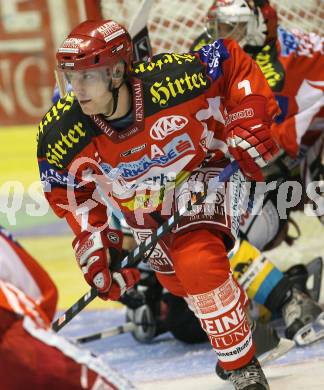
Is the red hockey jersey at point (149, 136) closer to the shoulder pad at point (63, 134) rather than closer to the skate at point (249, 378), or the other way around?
the shoulder pad at point (63, 134)

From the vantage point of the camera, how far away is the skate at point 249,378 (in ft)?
9.79

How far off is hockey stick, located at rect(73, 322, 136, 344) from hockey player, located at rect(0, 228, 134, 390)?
5.85ft

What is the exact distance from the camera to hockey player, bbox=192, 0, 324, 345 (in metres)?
3.84

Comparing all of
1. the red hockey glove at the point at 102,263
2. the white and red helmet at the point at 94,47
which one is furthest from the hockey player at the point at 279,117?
the white and red helmet at the point at 94,47

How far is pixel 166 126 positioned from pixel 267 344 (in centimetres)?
90

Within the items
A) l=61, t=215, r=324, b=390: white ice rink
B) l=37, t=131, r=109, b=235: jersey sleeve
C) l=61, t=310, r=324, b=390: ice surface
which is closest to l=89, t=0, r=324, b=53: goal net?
l=61, t=215, r=324, b=390: white ice rink

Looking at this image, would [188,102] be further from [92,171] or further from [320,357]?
[320,357]

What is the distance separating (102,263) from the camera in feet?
9.99

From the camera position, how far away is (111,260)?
315cm

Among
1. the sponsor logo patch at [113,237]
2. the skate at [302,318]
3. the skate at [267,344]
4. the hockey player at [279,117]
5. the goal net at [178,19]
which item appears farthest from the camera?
the goal net at [178,19]

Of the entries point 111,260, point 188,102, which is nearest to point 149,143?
point 188,102

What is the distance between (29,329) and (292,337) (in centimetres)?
182

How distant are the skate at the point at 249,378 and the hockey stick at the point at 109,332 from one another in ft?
3.52

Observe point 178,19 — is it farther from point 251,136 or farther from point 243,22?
point 251,136
